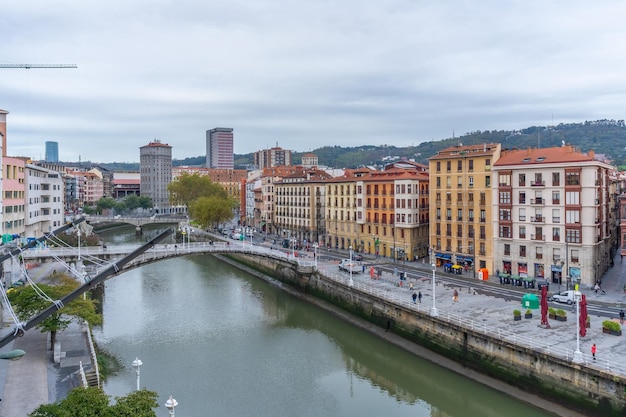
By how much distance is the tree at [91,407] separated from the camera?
1603cm

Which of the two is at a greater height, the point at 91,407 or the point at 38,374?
the point at 91,407

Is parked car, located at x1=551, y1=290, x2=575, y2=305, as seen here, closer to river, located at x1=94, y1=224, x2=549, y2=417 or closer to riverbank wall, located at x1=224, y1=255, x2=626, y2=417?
riverbank wall, located at x1=224, y1=255, x2=626, y2=417

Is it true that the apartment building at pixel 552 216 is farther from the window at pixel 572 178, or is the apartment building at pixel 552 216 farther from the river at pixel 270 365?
the river at pixel 270 365

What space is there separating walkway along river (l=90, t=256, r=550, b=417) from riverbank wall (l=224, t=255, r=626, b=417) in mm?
1494

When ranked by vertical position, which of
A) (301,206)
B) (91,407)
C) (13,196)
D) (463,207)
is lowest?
(91,407)

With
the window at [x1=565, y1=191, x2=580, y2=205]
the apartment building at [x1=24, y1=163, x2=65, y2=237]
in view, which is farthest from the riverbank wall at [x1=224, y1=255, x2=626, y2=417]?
the apartment building at [x1=24, y1=163, x2=65, y2=237]

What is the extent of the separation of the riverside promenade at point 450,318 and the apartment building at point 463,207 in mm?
6826

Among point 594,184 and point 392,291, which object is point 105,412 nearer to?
point 392,291

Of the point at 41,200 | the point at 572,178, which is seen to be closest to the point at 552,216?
the point at 572,178

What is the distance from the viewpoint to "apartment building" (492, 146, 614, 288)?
5028 cm

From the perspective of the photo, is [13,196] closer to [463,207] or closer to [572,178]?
[463,207]

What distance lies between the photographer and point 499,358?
3384cm

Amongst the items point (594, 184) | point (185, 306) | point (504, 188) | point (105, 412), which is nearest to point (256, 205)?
point (185, 306)

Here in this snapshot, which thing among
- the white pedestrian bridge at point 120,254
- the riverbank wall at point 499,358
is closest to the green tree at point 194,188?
the white pedestrian bridge at point 120,254
